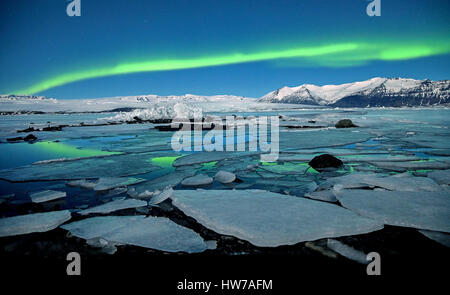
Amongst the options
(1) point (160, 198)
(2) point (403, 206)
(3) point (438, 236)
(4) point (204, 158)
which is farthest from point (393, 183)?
(4) point (204, 158)

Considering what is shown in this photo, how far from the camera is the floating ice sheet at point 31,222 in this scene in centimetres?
217

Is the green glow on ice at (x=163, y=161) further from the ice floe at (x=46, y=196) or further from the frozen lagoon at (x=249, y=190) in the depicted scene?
the ice floe at (x=46, y=196)

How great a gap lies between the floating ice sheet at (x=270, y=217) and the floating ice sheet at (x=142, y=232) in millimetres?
278

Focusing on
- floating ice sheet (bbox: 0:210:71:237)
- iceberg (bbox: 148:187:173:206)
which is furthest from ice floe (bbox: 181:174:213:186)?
floating ice sheet (bbox: 0:210:71:237)

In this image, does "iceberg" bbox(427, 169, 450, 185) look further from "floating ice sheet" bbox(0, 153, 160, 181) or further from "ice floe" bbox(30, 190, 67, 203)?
"ice floe" bbox(30, 190, 67, 203)

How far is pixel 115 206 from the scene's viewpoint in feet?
9.04

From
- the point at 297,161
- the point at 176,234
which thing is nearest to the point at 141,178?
the point at 176,234

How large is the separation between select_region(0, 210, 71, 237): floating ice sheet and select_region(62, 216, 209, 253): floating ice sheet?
0.45 feet

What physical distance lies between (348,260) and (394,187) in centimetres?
192

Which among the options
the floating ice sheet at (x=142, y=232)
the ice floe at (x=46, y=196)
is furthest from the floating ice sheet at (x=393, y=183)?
the ice floe at (x=46, y=196)

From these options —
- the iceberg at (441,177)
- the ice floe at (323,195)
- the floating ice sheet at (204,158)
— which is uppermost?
the floating ice sheet at (204,158)

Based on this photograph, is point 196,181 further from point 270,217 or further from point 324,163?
point 324,163

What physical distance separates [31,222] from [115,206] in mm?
738
